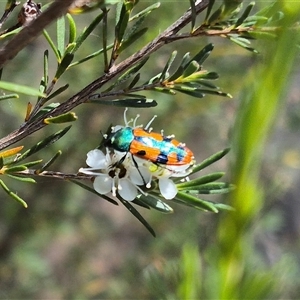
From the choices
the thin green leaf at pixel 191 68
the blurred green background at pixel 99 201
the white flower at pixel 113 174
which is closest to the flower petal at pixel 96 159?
the white flower at pixel 113 174

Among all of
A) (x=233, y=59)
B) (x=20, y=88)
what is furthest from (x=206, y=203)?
(x=233, y=59)

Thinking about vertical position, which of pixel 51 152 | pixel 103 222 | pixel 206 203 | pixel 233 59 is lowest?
pixel 103 222

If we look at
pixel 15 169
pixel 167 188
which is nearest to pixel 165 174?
pixel 167 188

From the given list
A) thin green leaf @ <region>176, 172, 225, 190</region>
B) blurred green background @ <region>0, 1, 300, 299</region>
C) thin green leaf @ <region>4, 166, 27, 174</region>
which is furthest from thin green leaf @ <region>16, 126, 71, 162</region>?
blurred green background @ <region>0, 1, 300, 299</region>

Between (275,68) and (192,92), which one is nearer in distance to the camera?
(275,68)

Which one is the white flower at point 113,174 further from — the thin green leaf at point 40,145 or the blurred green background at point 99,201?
the blurred green background at point 99,201

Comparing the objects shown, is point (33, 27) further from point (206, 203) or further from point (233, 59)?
point (233, 59)

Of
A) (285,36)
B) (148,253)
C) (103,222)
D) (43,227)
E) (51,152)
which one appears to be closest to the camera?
(285,36)
